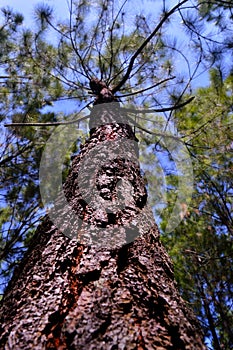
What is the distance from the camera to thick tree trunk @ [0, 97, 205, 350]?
0.76 metres

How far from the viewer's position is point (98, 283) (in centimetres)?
92

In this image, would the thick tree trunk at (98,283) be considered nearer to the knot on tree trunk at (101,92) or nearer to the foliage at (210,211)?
the knot on tree trunk at (101,92)

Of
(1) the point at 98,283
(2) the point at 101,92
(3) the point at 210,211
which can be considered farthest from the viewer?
(3) the point at 210,211

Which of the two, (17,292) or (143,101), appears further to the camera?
(143,101)

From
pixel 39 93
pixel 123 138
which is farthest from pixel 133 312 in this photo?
pixel 39 93

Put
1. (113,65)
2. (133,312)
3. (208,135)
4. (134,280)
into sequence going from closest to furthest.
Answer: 1. (133,312)
2. (134,280)
3. (113,65)
4. (208,135)

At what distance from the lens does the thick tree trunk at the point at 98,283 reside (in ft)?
2.49

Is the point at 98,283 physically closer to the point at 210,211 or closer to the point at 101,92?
the point at 101,92

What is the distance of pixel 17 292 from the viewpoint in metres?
0.99

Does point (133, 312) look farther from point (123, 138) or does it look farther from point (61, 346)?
point (123, 138)

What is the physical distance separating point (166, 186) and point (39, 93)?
2205mm

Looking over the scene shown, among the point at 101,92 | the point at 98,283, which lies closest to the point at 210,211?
the point at 101,92

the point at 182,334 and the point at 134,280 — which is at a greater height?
the point at 134,280

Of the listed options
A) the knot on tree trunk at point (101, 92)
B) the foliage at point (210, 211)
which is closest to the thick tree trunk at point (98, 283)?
the knot on tree trunk at point (101, 92)
